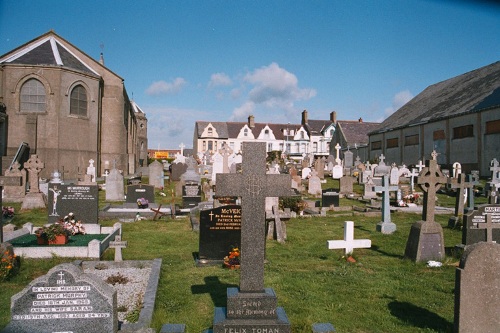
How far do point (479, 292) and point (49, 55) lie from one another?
121 feet

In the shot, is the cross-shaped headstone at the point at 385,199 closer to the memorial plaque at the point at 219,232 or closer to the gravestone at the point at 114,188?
the memorial plaque at the point at 219,232

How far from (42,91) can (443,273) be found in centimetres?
3270

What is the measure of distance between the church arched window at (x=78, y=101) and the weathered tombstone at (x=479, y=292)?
3382 centimetres

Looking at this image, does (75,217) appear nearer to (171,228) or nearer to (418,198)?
(171,228)

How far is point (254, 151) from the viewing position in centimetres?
578

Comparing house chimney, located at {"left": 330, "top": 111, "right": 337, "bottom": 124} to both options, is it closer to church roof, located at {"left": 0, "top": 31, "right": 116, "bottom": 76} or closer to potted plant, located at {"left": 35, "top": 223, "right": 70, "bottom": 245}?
church roof, located at {"left": 0, "top": 31, "right": 116, "bottom": 76}

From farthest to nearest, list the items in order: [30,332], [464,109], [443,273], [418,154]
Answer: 1. [418,154]
2. [464,109]
3. [443,273]
4. [30,332]

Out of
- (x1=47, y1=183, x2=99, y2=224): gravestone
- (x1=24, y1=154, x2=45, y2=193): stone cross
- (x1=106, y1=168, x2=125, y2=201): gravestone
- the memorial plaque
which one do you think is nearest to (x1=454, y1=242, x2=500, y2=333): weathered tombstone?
the memorial plaque

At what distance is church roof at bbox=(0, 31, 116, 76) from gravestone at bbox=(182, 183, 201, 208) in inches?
791

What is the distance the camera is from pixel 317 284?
306 inches

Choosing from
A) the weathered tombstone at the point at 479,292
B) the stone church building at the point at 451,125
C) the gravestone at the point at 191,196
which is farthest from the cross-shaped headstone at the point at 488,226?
the stone church building at the point at 451,125

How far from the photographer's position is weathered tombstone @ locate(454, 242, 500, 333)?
17.4 ft

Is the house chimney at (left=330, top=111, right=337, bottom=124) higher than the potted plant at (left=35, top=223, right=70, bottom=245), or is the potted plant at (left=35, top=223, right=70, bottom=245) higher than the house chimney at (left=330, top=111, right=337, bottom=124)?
the house chimney at (left=330, top=111, right=337, bottom=124)

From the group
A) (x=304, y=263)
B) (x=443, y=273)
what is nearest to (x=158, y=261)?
(x=304, y=263)
